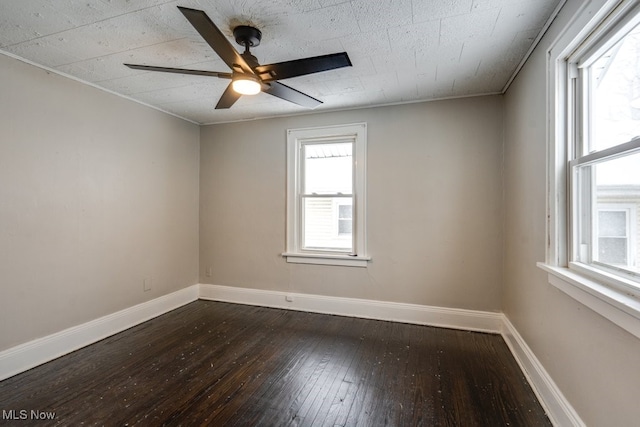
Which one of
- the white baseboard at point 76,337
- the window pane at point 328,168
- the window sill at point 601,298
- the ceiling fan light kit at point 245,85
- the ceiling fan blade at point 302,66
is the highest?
the ceiling fan blade at point 302,66

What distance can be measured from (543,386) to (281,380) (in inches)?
65.9

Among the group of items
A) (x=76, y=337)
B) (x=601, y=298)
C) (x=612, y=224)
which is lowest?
(x=76, y=337)

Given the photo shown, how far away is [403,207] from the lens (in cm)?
313

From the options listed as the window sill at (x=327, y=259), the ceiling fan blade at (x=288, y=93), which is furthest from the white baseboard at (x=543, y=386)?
the ceiling fan blade at (x=288, y=93)

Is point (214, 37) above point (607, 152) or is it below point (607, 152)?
above

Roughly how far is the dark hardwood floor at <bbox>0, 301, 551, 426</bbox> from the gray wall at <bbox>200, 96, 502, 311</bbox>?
0.52 m

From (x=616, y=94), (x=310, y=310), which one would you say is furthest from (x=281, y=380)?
(x=616, y=94)

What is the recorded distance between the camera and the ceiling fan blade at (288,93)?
2.03 metres

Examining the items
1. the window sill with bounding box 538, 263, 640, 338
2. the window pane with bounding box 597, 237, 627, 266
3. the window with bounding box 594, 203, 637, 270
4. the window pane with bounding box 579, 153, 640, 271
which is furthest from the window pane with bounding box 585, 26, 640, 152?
the window sill with bounding box 538, 263, 640, 338

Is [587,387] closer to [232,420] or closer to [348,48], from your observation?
[232,420]

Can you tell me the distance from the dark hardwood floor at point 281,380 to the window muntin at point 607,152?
1050mm

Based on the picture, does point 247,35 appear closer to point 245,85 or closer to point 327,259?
point 245,85

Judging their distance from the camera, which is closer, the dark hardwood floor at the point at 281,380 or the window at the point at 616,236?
the window at the point at 616,236

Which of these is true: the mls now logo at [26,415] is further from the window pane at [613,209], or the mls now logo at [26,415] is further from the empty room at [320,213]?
the window pane at [613,209]
